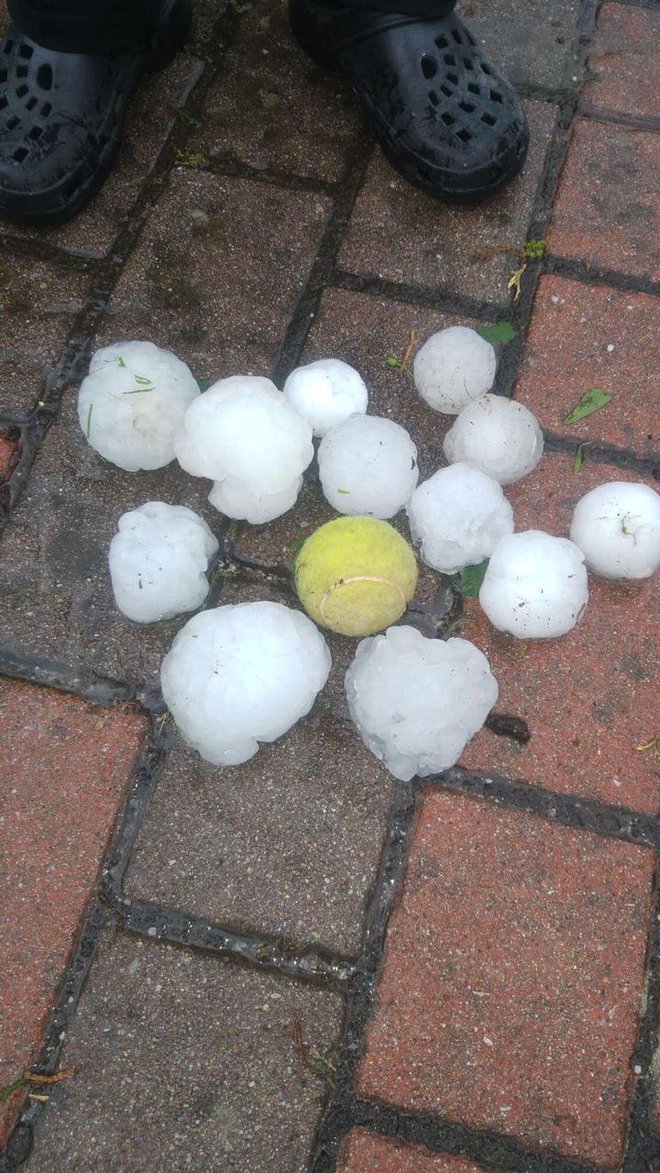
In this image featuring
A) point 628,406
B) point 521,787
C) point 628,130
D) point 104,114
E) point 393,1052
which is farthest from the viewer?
point 628,130

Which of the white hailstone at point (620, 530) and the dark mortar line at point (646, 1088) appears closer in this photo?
the dark mortar line at point (646, 1088)

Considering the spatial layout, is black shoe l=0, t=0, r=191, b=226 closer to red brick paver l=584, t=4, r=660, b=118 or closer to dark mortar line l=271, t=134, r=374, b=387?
dark mortar line l=271, t=134, r=374, b=387

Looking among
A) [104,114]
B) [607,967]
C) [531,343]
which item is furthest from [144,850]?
[104,114]

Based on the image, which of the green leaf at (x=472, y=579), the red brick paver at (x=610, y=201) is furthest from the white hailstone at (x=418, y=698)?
the red brick paver at (x=610, y=201)

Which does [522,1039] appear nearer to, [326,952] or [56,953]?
[326,952]

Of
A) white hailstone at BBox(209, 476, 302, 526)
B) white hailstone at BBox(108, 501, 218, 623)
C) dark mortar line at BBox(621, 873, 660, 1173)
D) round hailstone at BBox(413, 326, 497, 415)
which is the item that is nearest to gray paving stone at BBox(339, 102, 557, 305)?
round hailstone at BBox(413, 326, 497, 415)

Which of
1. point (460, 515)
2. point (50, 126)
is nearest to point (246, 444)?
point (460, 515)

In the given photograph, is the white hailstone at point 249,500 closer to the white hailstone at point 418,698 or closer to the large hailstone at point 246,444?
the large hailstone at point 246,444
